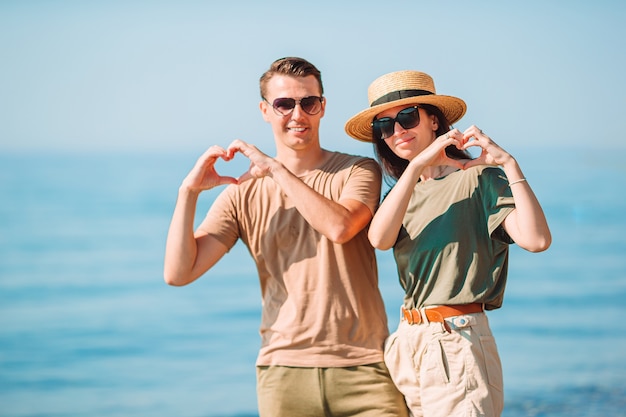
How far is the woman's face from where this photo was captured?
3.48m

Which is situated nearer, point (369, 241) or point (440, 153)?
point (440, 153)

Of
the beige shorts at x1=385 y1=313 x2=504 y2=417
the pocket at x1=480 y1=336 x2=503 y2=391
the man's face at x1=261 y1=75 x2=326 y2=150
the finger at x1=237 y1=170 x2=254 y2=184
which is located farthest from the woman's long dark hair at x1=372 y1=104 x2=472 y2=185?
the pocket at x1=480 y1=336 x2=503 y2=391

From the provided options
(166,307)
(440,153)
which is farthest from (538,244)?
(166,307)

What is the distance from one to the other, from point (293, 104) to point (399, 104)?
1.43 feet

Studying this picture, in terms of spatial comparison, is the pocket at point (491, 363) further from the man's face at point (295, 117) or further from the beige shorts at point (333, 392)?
the man's face at point (295, 117)

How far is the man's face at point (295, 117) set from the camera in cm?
370

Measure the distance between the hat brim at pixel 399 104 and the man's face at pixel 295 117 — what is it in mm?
147

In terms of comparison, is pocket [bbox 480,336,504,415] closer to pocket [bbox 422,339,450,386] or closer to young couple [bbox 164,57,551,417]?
young couple [bbox 164,57,551,417]

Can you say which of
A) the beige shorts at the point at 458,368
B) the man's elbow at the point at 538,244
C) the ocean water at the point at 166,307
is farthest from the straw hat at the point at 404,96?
the ocean water at the point at 166,307

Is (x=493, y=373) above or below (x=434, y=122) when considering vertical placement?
below

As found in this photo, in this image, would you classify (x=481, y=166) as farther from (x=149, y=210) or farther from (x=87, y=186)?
(x=87, y=186)

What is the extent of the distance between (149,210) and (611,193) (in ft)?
32.6

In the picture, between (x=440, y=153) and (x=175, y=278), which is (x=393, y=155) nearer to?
(x=440, y=153)

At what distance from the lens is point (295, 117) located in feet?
12.1
